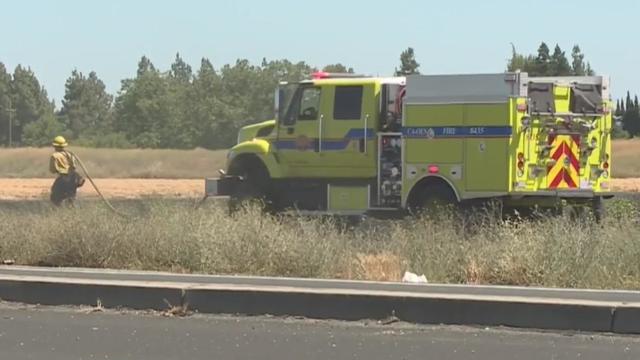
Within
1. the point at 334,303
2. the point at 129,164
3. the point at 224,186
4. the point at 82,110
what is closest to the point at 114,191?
the point at 224,186

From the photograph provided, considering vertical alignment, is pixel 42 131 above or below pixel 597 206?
above

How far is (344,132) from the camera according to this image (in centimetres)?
1595

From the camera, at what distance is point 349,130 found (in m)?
15.9

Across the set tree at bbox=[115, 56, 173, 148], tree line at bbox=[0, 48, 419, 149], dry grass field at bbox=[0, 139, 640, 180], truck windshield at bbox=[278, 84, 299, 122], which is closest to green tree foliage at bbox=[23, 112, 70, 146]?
tree line at bbox=[0, 48, 419, 149]

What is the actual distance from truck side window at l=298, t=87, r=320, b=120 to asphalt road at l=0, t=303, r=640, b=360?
8117 millimetres

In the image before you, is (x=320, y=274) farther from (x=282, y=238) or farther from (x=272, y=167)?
(x=272, y=167)

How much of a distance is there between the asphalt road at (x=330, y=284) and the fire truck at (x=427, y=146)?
5724 millimetres

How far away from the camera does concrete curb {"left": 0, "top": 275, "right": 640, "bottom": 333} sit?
7.85 m

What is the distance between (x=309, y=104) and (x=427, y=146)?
258cm

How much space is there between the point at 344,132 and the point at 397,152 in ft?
3.34

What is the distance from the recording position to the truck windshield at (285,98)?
54.4 ft

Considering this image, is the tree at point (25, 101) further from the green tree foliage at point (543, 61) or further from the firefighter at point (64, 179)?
the firefighter at point (64, 179)

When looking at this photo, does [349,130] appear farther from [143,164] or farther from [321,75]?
[143,164]

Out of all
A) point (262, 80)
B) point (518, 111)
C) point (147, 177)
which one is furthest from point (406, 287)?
point (262, 80)
